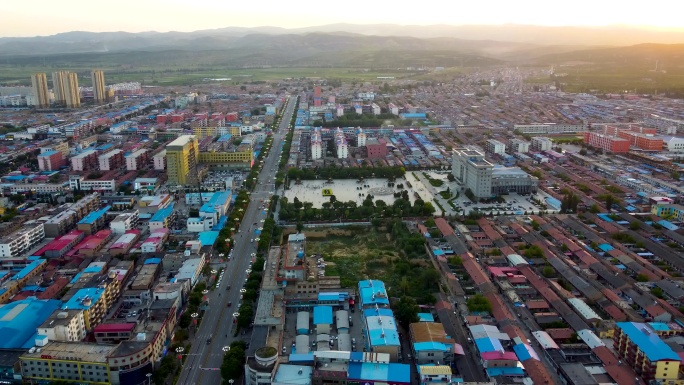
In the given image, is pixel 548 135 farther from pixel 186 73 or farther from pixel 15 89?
pixel 186 73

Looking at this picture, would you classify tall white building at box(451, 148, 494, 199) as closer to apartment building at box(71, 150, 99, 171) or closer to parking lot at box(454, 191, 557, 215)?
parking lot at box(454, 191, 557, 215)

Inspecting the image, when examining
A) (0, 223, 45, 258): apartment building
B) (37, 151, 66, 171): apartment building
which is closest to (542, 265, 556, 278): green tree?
(0, 223, 45, 258): apartment building

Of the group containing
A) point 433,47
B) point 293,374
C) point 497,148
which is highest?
point 433,47

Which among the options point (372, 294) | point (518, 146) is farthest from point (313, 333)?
point (518, 146)

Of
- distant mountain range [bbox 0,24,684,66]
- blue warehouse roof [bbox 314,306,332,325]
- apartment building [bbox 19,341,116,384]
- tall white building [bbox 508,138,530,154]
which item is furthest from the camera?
distant mountain range [bbox 0,24,684,66]

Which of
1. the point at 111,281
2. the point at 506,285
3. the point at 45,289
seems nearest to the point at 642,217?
the point at 506,285

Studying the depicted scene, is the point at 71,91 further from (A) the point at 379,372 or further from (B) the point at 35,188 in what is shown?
(A) the point at 379,372
